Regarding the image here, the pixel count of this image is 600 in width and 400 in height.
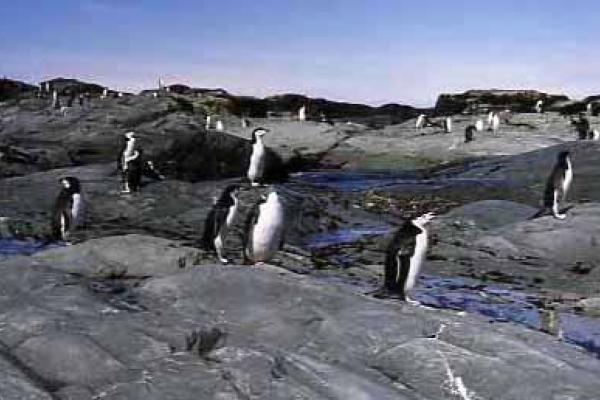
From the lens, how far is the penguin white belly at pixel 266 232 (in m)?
12.6

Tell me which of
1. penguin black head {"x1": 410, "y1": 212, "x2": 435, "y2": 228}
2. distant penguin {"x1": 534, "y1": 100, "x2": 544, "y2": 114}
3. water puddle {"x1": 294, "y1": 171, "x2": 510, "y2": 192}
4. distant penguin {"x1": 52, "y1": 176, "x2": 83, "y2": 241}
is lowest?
water puddle {"x1": 294, "y1": 171, "x2": 510, "y2": 192}

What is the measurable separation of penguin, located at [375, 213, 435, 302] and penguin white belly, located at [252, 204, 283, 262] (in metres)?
1.85

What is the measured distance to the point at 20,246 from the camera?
17719mm

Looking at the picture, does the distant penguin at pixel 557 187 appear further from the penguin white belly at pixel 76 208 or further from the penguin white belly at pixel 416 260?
the penguin white belly at pixel 76 208

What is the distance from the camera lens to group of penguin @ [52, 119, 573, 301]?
11.2 metres

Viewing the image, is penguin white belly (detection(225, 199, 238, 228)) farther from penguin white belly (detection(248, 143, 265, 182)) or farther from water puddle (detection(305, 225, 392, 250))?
penguin white belly (detection(248, 143, 265, 182))

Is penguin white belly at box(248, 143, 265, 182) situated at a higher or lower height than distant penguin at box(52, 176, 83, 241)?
higher

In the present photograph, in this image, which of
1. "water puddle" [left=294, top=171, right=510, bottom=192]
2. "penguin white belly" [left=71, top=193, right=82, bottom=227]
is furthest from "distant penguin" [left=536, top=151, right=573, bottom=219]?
"penguin white belly" [left=71, top=193, right=82, bottom=227]

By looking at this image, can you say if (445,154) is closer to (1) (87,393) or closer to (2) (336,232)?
(2) (336,232)

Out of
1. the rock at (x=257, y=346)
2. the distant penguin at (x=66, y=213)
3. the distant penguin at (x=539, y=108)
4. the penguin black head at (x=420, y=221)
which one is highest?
the distant penguin at (x=539, y=108)

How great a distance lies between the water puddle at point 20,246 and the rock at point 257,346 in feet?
22.8

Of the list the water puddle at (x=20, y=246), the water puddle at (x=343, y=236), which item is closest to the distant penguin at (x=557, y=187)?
the water puddle at (x=343, y=236)

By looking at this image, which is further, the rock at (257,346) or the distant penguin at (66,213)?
the distant penguin at (66,213)

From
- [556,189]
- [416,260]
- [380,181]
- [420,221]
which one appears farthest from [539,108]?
[416,260]
